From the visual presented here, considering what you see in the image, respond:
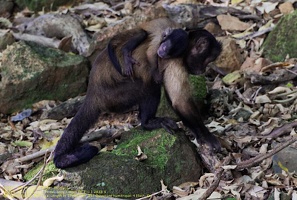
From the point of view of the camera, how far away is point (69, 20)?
10.3 metres

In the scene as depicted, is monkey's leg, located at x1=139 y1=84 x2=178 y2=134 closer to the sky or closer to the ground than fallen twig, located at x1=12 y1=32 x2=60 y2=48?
closer to the sky

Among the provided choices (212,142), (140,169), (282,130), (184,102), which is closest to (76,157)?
(140,169)

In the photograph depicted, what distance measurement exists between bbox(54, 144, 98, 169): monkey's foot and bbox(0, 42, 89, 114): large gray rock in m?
3.12

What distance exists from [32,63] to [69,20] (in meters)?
1.72

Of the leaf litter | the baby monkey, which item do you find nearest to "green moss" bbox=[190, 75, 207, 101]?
the leaf litter

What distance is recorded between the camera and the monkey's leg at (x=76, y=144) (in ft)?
19.0

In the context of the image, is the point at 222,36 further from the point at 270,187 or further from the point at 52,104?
the point at 270,187

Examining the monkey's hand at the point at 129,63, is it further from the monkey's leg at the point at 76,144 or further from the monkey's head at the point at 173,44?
the monkey's leg at the point at 76,144

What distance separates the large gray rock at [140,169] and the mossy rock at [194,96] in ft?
4.19

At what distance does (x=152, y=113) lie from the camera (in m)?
6.46

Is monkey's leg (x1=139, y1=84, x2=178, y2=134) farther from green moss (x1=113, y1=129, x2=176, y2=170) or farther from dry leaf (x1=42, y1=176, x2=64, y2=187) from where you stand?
dry leaf (x1=42, y1=176, x2=64, y2=187)

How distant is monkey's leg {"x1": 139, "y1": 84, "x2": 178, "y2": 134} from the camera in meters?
6.31

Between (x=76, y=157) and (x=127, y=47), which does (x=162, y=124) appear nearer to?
(x=127, y=47)

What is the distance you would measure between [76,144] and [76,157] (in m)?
0.33
